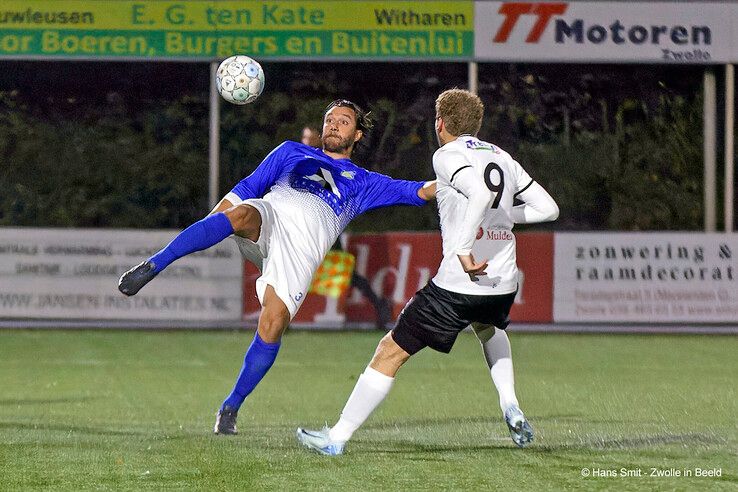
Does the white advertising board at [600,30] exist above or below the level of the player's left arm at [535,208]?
above

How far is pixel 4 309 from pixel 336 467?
10543 millimetres

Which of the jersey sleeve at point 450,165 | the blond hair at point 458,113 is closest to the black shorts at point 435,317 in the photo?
the jersey sleeve at point 450,165

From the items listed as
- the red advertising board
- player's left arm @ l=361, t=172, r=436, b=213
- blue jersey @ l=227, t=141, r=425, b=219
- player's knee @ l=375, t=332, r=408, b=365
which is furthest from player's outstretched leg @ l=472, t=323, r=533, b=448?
the red advertising board

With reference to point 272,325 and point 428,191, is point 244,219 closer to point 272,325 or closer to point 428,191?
point 272,325

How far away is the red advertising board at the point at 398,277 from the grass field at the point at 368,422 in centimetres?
82

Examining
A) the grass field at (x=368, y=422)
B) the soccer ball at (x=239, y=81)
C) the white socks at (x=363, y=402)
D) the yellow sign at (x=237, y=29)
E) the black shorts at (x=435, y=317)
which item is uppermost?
the yellow sign at (x=237, y=29)

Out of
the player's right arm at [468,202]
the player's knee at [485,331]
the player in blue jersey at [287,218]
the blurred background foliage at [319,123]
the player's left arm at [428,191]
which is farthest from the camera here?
the blurred background foliage at [319,123]

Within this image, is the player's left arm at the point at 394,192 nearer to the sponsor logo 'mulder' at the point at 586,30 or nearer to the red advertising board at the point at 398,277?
the red advertising board at the point at 398,277

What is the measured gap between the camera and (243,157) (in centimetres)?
1856

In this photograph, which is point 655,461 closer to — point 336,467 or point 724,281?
point 336,467

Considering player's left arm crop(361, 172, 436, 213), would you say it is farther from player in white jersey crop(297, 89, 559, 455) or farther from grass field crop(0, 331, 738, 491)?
grass field crop(0, 331, 738, 491)

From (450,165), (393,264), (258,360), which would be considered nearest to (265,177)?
(258,360)

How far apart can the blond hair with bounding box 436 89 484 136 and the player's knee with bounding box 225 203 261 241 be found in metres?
1.27

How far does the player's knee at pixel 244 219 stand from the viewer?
799 cm
